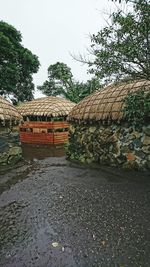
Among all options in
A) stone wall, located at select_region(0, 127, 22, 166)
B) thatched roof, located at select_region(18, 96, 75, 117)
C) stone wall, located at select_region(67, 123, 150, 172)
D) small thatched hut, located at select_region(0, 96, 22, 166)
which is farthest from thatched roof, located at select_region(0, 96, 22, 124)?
thatched roof, located at select_region(18, 96, 75, 117)

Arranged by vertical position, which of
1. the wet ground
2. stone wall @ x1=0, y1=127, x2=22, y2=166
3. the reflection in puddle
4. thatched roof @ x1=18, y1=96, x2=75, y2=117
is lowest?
the wet ground

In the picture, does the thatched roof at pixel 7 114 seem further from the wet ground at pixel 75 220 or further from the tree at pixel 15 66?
the tree at pixel 15 66

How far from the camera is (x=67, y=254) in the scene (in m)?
3.84

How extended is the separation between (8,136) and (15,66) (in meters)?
13.1

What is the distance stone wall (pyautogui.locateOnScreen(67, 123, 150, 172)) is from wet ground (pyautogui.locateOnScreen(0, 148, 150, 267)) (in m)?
0.59

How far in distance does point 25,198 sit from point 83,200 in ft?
4.81

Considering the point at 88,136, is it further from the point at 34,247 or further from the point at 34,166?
the point at 34,247

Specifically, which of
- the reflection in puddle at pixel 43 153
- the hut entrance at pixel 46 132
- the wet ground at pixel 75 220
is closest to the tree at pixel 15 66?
the hut entrance at pixel 46 132

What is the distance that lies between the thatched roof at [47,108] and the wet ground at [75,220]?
348 inches

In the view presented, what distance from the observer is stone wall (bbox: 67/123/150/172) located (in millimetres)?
8203

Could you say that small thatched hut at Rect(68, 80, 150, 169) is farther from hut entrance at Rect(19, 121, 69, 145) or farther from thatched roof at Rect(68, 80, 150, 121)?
→ hut entrance at Rect(19, 121, 69, 145)

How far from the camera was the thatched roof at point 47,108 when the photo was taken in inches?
664

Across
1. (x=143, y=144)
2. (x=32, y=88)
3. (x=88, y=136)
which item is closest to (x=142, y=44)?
(x=143, y=144)

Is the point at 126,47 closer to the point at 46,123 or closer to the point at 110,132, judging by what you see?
the point at 110,132
